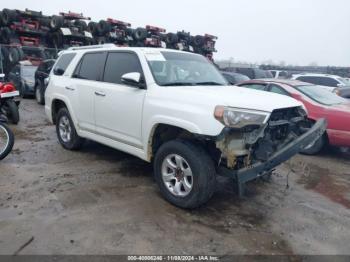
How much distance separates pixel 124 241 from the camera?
3.32 meters

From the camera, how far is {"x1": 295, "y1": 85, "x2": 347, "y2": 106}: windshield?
269 inches

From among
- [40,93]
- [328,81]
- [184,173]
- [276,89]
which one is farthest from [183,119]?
[328,81]

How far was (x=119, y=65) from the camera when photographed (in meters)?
5.03

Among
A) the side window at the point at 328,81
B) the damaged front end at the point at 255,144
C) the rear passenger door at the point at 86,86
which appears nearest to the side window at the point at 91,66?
the rear passenger door at the point at 86,86

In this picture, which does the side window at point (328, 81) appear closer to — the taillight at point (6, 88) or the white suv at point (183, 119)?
the white suv at point (183, 119)

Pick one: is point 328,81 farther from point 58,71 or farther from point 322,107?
point 58,71

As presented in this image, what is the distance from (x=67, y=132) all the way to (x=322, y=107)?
4770 mm

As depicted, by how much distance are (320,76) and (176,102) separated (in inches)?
500

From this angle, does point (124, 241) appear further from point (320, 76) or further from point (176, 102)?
point (320, 76)

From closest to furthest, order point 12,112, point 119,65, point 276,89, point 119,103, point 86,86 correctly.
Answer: point 119,103 → point 119,65 → point 86,86 → point 276,89 → point 12,112

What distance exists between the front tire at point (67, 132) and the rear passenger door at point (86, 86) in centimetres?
41

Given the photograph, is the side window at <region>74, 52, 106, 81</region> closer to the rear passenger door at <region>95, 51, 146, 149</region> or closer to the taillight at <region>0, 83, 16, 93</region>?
the rear passenger door at <region>95, 51, 146, 149</region>

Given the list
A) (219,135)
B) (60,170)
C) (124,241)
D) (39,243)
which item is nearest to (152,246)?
(124,241)

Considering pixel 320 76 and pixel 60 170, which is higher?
pixel 320 76
